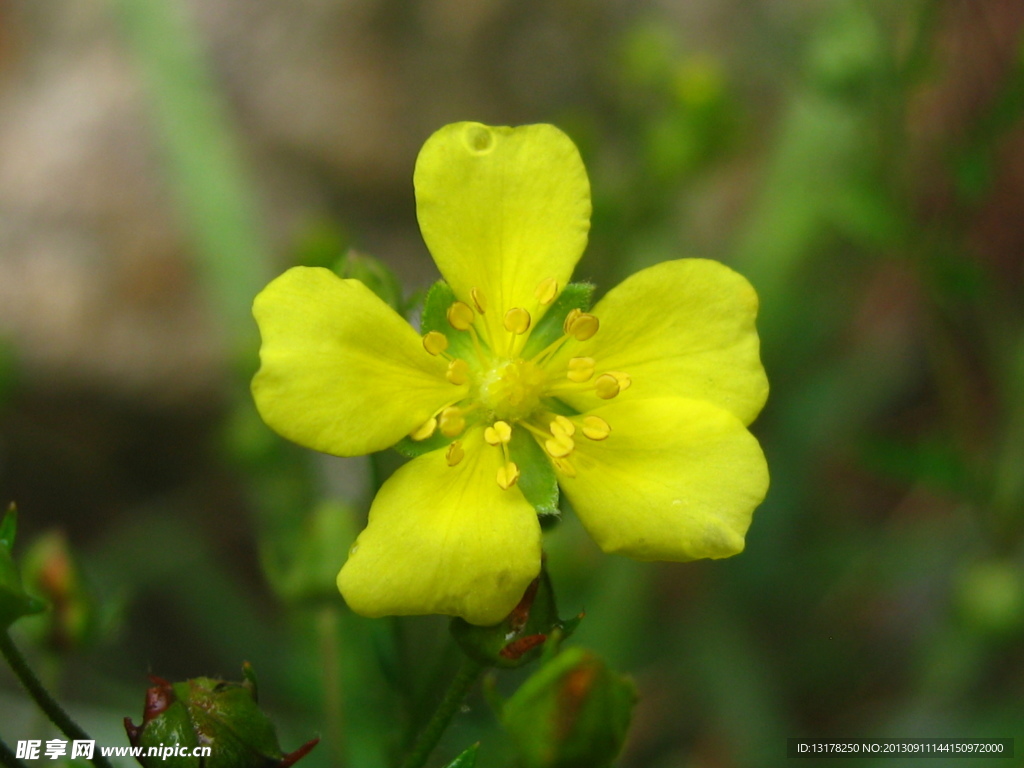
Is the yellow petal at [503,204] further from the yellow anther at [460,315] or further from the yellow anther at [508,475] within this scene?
the yellow anther at [508,475]

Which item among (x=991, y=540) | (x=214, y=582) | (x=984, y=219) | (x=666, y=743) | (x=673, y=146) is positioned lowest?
(x=666, y=743)

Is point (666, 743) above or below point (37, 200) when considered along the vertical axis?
below

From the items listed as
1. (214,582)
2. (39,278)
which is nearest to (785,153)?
(214,582)

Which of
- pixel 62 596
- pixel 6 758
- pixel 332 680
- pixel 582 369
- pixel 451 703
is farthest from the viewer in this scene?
pixel 332 680

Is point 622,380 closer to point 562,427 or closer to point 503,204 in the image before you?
point 562,427

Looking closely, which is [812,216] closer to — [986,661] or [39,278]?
[986,661]

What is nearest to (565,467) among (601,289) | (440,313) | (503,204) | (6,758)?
(440,313)

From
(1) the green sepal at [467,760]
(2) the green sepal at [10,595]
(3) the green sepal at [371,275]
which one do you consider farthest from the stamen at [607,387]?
(2) the green sepal at [10,595]
